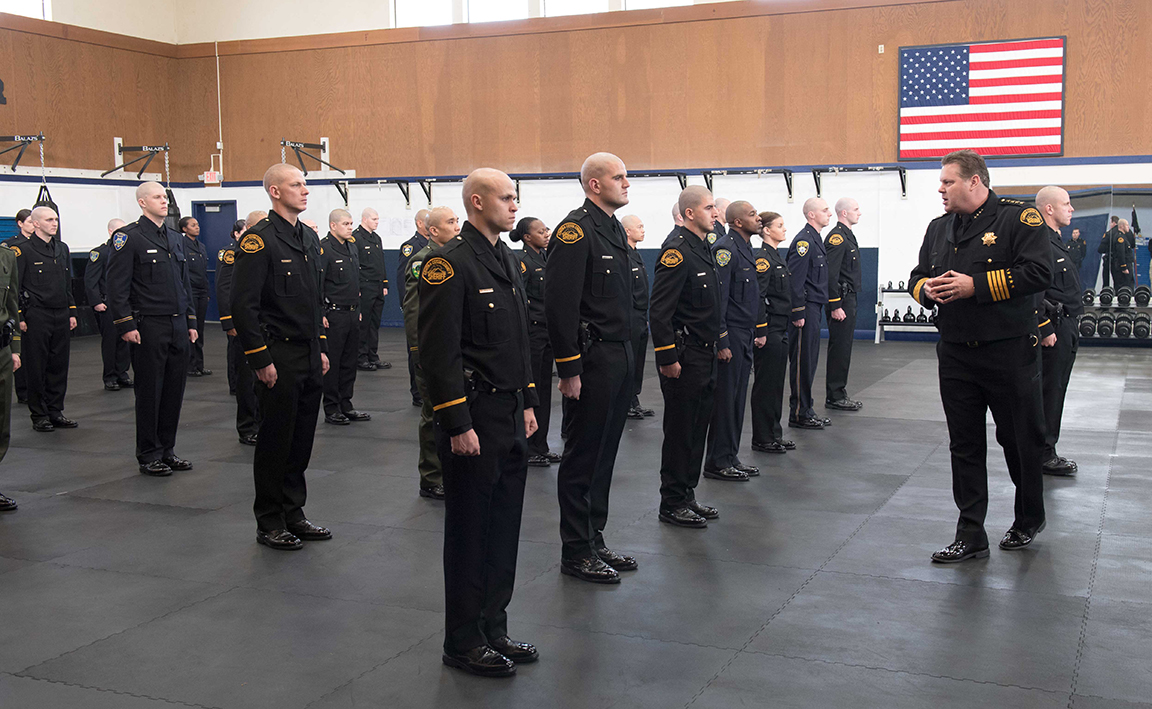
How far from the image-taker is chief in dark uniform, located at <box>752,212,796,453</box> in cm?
712

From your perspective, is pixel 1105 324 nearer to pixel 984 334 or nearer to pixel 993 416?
pixel 993 416

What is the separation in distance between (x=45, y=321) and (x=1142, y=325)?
13178mm

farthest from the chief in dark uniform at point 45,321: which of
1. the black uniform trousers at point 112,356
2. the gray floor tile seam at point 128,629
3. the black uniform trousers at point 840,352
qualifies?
the black uniform trousers at point 840,352

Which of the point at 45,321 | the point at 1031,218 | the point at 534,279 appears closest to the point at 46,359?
the point at 45,321

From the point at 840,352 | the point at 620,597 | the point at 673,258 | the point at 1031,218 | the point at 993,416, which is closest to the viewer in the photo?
the point at 620,597

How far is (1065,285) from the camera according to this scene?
6.18 metres

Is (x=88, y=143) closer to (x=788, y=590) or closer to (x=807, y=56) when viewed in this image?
(x=807, y=56)

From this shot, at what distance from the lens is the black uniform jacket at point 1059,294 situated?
6.04 meters

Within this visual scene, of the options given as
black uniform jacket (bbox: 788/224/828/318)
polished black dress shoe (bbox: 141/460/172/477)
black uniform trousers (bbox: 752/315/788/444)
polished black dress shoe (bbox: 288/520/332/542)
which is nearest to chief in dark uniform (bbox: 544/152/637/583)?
polished black dress shoe (bbox: 288/520/332/542)

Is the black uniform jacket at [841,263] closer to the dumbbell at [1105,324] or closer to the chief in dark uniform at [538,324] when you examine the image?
the chief in dark uniform at [538,324]

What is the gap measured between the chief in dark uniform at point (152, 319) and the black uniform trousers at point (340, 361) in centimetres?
187

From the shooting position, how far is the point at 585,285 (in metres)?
4.35

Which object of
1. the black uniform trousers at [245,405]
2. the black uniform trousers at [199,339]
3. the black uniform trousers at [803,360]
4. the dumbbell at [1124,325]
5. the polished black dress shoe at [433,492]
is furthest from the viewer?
the dumbbell at [1124,325]

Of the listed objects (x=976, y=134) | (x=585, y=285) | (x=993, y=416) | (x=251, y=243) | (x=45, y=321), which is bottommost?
(x=993, y=416)
